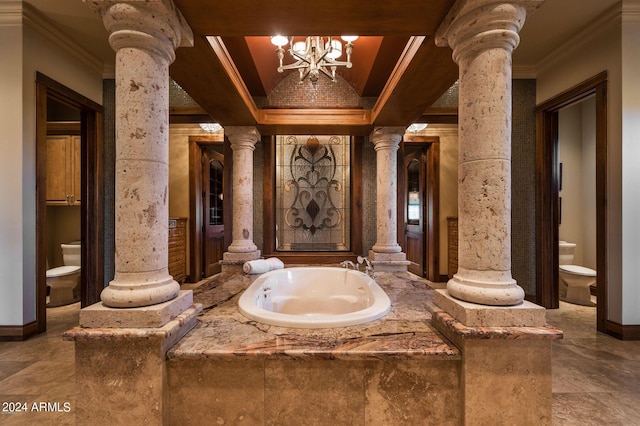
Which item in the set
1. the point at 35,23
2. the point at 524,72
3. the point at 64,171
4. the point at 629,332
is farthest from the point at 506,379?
the point at 64,171

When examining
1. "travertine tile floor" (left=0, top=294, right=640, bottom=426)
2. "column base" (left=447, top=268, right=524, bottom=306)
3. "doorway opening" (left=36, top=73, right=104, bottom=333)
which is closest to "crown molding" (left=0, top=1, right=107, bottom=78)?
"doorway opening" (left=36, top=73, right=104, bottom=333)

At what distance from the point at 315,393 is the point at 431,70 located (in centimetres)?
202

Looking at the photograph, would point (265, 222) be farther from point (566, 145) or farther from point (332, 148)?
point (566, 145)

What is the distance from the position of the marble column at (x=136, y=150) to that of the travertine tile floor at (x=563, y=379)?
0.91m

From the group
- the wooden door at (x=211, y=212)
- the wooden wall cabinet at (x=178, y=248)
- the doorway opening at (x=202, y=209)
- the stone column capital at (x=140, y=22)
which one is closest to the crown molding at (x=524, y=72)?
the stone column capital at (x=140, y=22)

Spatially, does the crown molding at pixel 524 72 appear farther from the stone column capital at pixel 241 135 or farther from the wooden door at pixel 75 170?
the wooden door at pixel 75 170

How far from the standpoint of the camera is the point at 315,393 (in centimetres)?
126

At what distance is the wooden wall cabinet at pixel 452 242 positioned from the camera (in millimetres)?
4453

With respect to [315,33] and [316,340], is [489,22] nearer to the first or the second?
[315,33]

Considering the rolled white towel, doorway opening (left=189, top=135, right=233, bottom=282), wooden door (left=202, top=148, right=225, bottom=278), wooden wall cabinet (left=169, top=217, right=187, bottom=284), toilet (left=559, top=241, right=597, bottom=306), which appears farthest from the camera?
wooden door (left=202, top=148, right=225, bottom=278)

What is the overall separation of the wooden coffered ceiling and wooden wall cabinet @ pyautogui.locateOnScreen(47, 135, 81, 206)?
2.25 meters

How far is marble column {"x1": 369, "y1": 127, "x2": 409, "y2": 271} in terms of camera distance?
3.18 m

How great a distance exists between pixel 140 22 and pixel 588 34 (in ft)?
11.6

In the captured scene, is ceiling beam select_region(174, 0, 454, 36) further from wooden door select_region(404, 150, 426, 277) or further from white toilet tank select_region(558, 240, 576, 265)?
white toilet tank select_region(558, 240, 576, 265)
